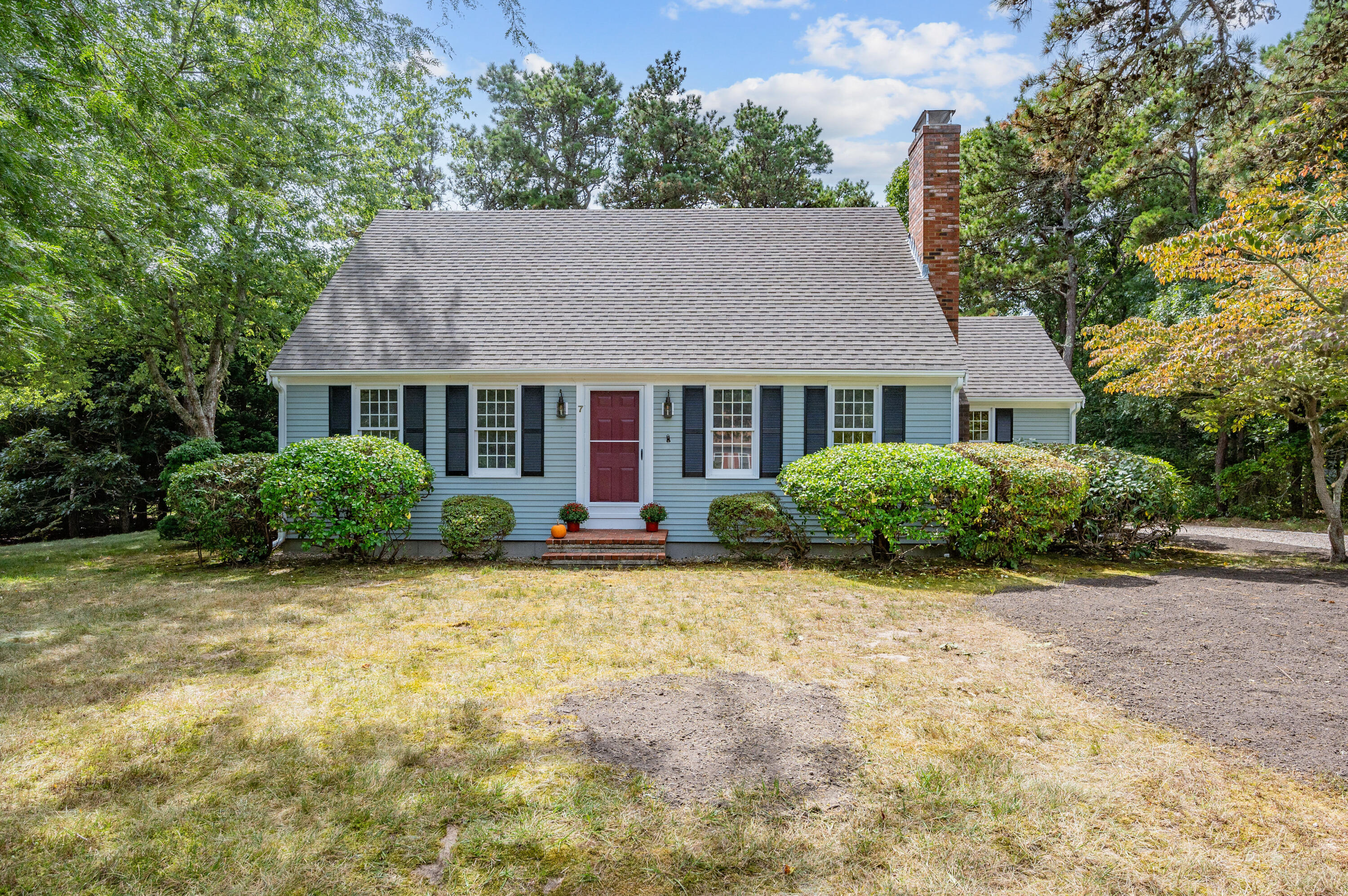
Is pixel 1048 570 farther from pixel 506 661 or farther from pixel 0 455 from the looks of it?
pixel 0 455

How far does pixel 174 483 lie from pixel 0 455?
1046 cm

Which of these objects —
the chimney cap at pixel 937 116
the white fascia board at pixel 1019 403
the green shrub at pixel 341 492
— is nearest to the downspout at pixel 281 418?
the green shrub at pixel 341 492

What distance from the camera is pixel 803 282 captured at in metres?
12.4

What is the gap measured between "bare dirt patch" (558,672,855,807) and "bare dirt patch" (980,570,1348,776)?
2.12 metres

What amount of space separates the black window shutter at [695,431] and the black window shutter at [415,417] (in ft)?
14.0

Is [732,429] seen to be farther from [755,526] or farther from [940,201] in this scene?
[940,201]

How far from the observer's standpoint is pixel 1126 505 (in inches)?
386

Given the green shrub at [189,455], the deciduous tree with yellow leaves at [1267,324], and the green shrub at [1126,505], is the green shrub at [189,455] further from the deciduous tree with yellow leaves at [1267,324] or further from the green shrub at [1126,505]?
the deciduous tree with yellow leaves at [1267,324]

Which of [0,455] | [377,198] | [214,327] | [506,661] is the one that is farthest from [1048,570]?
[0,455]

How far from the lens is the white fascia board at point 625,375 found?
10.7 m

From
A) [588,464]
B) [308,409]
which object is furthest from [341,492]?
[588,464]

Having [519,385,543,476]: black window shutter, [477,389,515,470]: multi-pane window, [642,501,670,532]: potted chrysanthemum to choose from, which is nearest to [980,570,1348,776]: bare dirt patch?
[642,501,670,532]: potted chrysanthemum

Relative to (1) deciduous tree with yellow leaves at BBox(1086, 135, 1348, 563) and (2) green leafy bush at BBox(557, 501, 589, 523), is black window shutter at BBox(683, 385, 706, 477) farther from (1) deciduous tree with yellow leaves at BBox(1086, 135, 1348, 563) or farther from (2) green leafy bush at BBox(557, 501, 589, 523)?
(1) deciduous tree with yellow leaves at BBox(1086, 135, 1348, 563)

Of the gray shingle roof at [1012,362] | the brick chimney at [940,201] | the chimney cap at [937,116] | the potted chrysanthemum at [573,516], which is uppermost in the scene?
the chimney cap at [937,116]
